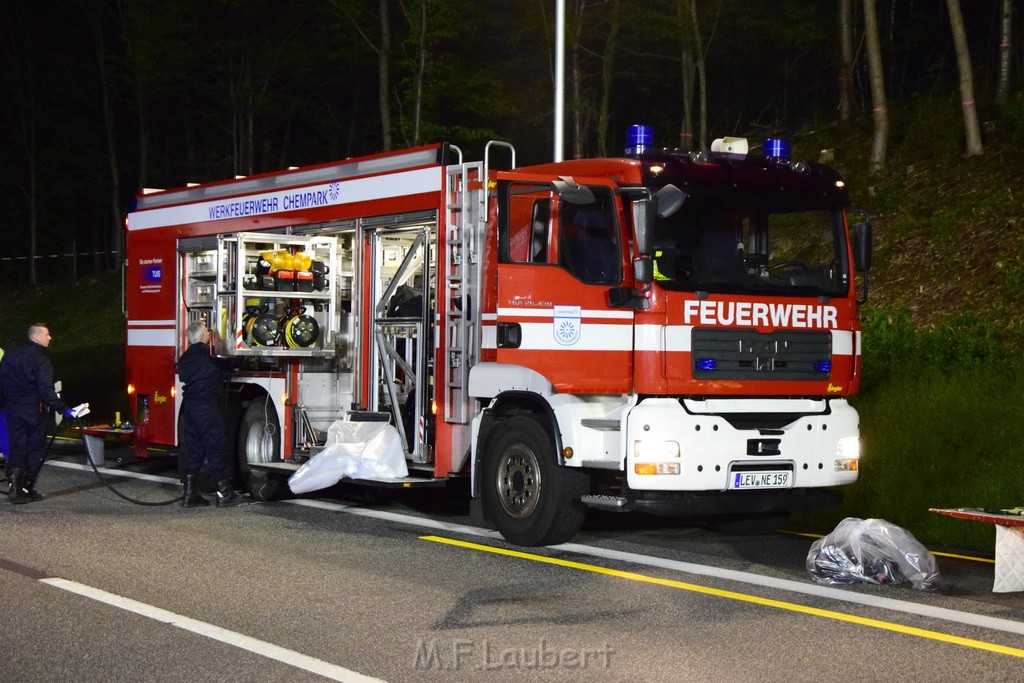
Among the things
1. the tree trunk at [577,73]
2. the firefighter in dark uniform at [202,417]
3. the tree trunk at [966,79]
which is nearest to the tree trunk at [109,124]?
the tree trunk at [577,73]

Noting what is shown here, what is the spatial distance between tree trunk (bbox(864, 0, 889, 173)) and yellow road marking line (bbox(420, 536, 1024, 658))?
15031 mm

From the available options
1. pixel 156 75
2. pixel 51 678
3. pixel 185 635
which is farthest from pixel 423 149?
pixel 156 75

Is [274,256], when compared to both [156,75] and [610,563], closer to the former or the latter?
[610,563]

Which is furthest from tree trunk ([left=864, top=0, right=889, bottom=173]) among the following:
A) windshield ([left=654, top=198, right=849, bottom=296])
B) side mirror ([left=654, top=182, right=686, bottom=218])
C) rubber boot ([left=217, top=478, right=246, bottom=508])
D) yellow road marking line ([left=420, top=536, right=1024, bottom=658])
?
yellow road marking line ([left=420, top=536, right=1024, bottom=658])

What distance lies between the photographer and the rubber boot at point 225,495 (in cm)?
1276

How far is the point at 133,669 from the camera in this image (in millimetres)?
6469

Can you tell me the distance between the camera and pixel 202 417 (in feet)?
42.0

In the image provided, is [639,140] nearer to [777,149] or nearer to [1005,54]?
[777,149]

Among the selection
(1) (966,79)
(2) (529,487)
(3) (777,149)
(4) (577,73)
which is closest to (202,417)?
(2) (529,487)

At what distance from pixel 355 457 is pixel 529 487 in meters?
2.15

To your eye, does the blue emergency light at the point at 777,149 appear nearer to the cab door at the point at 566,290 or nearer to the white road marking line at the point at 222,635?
the cab door at the point at 566,290

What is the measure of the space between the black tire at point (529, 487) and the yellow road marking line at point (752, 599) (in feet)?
0.79

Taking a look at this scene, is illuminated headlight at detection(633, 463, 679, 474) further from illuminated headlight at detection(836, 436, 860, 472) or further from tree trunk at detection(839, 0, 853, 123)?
tree trunk at detection(839, 0, 853, 123)

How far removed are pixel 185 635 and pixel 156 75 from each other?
133 ft
